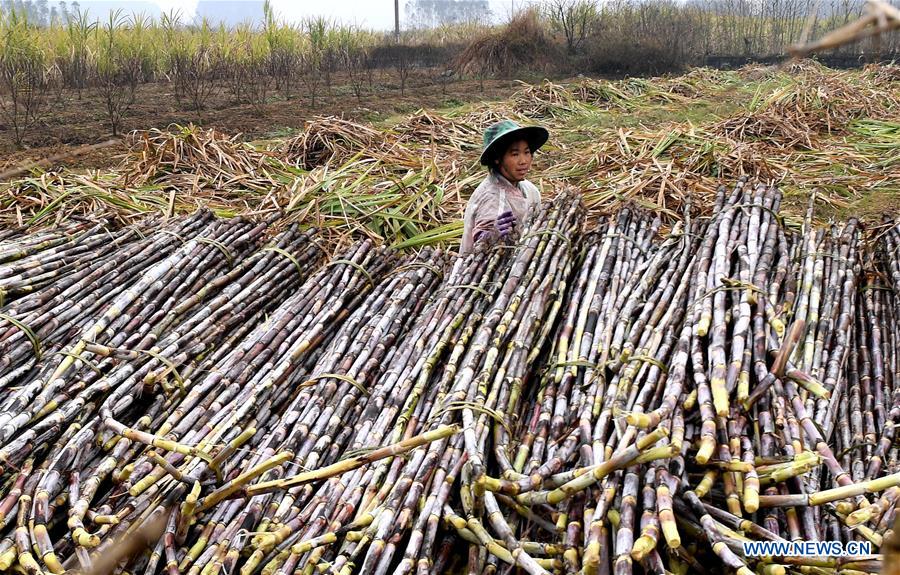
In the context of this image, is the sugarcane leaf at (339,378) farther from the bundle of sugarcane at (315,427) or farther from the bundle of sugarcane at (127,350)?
the bundle of sugarcane at (127,350)

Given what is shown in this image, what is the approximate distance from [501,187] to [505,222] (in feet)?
0.74

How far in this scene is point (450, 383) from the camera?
2473 mm

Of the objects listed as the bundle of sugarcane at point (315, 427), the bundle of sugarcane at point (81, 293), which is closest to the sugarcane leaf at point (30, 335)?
the bundle of sugarcane at point (81, 293)

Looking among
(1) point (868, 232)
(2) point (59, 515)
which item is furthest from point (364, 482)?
(1) point (868, 232)

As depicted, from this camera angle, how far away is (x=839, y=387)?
7.95ft

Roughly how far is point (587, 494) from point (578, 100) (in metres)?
9.89

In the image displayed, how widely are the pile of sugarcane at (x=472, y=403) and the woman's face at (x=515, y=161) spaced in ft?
1.42

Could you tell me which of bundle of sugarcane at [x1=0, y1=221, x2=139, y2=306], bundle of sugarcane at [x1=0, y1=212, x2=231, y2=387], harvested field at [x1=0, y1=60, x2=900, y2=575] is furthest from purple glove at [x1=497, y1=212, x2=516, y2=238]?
bundle of sugarcane at [x1=0, y1=221, x2=139, y2=306]

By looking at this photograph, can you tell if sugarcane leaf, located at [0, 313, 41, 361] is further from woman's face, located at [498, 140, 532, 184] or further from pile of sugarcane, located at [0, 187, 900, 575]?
woman's face, located at [498, 140, 532, 184]

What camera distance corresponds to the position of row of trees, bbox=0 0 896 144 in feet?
35.0

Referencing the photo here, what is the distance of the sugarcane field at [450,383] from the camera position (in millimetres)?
1799

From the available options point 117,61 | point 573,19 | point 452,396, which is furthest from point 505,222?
point 573,19

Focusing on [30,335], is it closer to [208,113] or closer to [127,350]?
[127,350]

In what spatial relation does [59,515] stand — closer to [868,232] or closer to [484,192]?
[484,192]
